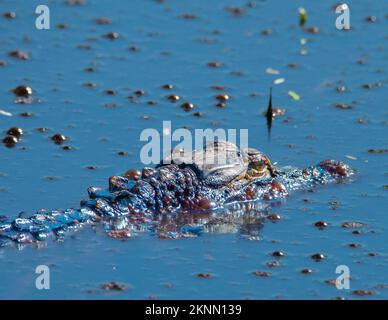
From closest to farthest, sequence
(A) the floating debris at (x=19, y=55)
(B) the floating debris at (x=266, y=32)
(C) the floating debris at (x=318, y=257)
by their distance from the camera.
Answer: (C) the floating debris at (x=318, y=257) → (A) the floating debris at (x=19, y=55) → (B) the floating debris at (x=266, y=32)

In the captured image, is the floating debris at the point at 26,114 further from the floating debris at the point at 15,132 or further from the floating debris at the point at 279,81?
the floating debris at the point at 279,81

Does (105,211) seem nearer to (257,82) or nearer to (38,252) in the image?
(38,252)

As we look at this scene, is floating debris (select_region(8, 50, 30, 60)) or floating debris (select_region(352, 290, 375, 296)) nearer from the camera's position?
floating debris (select_region(352, 290, 375, 296))

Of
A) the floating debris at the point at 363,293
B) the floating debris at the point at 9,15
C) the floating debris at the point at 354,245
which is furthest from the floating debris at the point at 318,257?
the floating debris at the point at 9,15

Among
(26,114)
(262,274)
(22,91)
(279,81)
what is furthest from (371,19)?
(262,274)

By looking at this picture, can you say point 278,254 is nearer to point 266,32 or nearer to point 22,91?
point 22,91

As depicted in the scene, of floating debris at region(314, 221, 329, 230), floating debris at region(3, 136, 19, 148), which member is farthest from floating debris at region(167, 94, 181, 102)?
floating debris at region(314, 221, 329, 230)

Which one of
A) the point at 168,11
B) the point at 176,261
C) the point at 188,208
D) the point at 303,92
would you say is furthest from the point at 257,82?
the point at 176,261

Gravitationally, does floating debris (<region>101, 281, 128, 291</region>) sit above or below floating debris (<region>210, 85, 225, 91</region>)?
below

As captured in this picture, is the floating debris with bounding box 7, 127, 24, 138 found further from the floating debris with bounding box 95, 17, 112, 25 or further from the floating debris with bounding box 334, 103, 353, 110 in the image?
the floating debris with bounding box 334, 103, 353, 110
